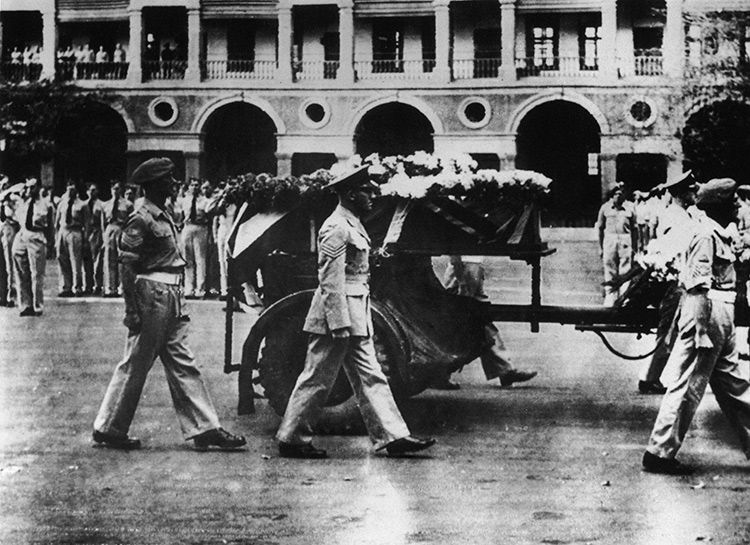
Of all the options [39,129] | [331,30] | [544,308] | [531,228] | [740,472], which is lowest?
[740,472]

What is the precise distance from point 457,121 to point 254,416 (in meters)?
5.99

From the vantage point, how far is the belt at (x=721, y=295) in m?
6.81

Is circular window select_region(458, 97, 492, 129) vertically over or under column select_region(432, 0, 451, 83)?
under

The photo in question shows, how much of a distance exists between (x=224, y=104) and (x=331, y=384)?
18.1 ft

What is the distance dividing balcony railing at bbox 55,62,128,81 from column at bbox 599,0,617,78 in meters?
5.00

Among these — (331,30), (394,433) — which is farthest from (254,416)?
(331,30)

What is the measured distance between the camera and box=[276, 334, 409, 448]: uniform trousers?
7082mm

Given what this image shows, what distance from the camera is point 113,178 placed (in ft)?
59.0

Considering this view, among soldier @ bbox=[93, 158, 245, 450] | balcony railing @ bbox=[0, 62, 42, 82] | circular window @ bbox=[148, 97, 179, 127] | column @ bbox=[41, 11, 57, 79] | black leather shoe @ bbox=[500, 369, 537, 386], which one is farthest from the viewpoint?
circular window @ bbox=[148, 97, 179, 127]

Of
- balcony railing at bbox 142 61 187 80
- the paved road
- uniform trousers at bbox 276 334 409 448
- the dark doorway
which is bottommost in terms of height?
the paved road

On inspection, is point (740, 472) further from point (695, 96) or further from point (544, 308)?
point (695, 96)

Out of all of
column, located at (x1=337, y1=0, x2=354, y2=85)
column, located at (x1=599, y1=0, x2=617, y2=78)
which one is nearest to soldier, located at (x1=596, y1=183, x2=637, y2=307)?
column, located at (x1=599, y1=0, x2=617, y2=78)

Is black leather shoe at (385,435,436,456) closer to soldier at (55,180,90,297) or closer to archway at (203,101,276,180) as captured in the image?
archway at (203,101,276,180)

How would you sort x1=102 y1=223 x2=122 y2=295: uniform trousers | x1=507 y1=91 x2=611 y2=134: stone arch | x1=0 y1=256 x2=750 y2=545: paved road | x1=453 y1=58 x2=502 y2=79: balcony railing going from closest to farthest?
x1=0 y1=256 x2=750 y2=545: paved road
x1=507 y1=91 x2=611 y2=134: stone arch
x1=453 y1=58 x2=502 y2=79: balcony railing
x1=102 y1=223 x2=122 y2=295: uniform trousers
